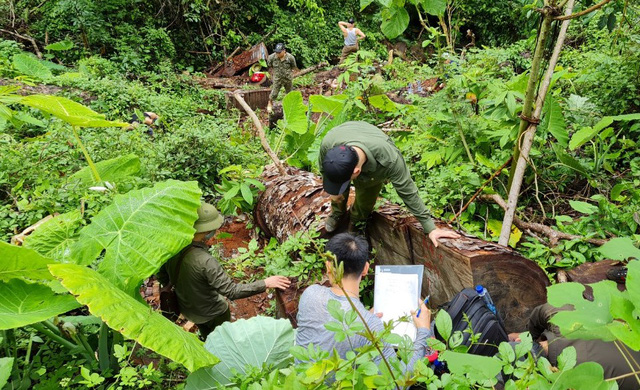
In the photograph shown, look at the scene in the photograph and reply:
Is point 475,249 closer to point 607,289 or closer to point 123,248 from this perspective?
point 607,289

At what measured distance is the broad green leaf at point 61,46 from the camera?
868 cm

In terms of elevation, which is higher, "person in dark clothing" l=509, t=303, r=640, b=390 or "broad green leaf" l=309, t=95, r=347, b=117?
"broad green leaf" l=309, t=95, r=347, b=117

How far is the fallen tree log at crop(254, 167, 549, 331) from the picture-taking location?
2367 millimetres

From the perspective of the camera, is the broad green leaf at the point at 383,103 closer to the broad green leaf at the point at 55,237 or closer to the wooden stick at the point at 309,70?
the broad green leaf at the point at 55,237

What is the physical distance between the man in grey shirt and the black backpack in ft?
0.51

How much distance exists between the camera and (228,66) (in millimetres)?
10789

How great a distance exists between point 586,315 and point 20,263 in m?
2.15

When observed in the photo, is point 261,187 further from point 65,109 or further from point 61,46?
point 61,46

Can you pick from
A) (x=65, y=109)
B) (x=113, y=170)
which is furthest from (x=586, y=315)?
(x=113, y=170)

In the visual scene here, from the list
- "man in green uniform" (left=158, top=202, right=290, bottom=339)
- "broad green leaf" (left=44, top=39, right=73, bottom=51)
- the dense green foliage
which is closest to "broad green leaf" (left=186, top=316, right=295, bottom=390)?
the dense green foliage

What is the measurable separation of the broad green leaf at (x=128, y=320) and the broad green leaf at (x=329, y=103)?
3.11m

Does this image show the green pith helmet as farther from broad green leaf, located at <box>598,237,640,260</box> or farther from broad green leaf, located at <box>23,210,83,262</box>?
broad green leaf, located at <box>598,237,640,260</box>

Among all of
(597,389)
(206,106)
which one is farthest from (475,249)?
(206,106)

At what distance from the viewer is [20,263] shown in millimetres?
1863
